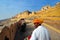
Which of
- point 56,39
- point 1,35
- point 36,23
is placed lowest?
point 56,39

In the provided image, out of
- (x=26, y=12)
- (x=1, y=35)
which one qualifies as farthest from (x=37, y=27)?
(x=26, y=12)

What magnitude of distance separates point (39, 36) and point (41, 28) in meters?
0.26

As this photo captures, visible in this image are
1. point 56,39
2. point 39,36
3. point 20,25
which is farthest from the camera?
point 20,25

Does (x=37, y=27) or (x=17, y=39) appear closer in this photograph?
(x=37, y=27)

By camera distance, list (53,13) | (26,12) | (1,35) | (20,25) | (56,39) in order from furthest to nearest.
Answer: (26,12) < (53,13) < (20,25) < (56,39) < (1,35)

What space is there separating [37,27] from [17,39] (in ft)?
37.9

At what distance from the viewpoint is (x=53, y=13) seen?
59.1m

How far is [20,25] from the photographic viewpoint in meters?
23.8

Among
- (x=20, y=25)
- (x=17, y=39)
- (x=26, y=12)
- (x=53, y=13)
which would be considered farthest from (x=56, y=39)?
(x=26, y=12)

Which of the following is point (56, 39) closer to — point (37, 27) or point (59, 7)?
point (37, 27)

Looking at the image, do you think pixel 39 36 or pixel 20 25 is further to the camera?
pixel 20 25

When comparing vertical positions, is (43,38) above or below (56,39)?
above

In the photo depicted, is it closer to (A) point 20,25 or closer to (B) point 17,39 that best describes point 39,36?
(B) point 17,39

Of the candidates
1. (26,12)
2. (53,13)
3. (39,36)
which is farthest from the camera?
(26,12)
